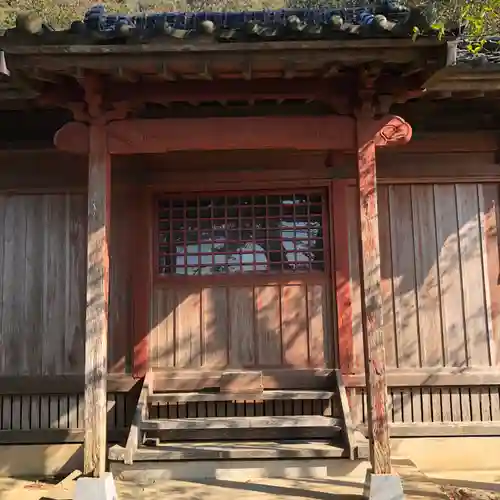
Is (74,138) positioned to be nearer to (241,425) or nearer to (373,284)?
(373,284)

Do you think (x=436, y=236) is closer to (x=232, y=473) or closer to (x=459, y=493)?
(x=459, y=493)

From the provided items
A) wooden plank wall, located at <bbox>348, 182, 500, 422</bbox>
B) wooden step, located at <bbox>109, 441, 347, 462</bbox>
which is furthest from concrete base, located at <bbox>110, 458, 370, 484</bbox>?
wooden plank wall, located at <bbox>348, 182, 500, 422</bbox>

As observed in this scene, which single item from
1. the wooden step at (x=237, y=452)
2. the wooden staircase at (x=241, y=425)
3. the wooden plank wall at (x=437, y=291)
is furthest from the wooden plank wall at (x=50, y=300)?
the wooden plank wall at (x=437, y=291)

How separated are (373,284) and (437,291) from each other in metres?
1.68

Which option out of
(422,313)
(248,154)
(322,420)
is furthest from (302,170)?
(322,420)

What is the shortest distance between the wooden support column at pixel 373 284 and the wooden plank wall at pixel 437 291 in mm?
1341

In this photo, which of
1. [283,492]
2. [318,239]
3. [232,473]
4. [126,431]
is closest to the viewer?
[283,492]

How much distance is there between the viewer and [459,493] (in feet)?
15.7

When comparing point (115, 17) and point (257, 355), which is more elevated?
point (115, 17)

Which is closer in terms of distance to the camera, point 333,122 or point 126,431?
point 333,122

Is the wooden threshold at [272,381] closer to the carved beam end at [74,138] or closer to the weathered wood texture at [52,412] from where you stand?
the weathered wood texture at [52,412]

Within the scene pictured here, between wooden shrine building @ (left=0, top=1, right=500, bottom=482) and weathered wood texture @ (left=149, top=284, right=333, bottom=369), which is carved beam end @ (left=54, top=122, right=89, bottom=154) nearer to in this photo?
wooden shrine building @ (left=0, top=1, right=500, bottom=482)

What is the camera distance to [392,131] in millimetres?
4555

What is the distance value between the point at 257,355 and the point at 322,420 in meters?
0.93
